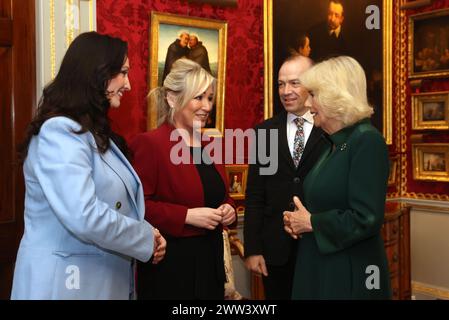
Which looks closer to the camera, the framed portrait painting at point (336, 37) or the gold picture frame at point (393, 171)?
the framed portrait painting at point (336, 37)

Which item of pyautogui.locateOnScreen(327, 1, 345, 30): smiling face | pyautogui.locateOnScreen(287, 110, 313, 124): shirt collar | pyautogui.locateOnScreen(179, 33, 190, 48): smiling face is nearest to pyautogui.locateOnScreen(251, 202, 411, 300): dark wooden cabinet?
pyautogui.locateOnScreen(327, 1, 345, 30): smiling face

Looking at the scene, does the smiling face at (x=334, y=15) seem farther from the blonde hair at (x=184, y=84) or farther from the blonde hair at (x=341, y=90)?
the blonde hair at (x=341, y=90)

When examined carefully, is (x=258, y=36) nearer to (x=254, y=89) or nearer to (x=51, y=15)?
(x=254, y=89)

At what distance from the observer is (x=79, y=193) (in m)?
2.21

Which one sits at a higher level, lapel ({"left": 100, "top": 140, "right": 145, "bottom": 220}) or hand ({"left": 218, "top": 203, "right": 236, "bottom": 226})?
lapel ({"left": 100, "top": 140, "right": 145, "bottom": 220})

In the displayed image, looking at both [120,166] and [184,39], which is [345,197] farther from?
[184,39]

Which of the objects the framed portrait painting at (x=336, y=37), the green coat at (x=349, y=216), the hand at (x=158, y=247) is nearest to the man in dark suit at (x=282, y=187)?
the green coat at (x=349, y=216)

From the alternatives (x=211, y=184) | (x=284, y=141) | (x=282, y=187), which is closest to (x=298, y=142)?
(x=284, y=141)

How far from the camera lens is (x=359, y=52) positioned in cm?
616

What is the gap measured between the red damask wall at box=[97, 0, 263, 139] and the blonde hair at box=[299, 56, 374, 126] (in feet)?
6.64

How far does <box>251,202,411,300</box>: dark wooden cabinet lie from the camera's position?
5.69 meters

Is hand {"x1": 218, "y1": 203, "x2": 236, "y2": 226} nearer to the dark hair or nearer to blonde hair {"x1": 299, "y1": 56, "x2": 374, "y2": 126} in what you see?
blonde hair {"x1": 299, "y1": 56, "x2": 374, "y2": 126}

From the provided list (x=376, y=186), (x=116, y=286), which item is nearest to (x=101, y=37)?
(x=116, y=286)

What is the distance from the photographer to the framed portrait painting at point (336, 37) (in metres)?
5.38
